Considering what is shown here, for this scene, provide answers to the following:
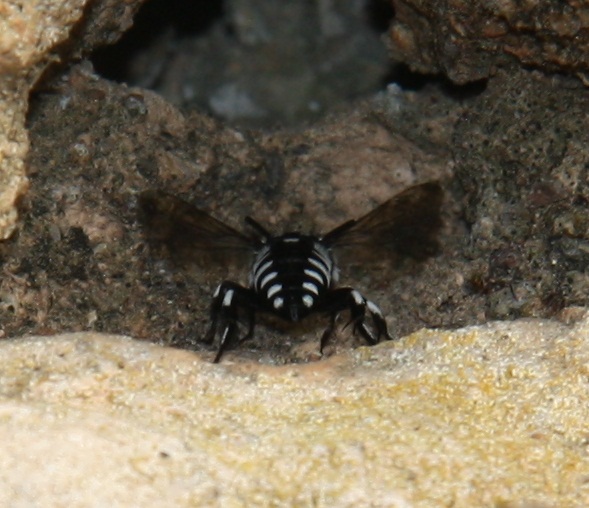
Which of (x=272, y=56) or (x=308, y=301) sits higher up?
(x=272, y=56)

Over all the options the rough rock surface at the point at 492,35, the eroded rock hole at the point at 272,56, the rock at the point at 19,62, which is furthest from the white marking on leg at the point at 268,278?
the eroded rock hole at the point at 272,56

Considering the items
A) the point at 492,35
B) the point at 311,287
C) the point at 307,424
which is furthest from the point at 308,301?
the point at 492,35

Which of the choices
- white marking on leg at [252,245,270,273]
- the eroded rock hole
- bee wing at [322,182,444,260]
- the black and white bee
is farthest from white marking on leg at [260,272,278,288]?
the eroded rock hole

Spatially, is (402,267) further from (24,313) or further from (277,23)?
(277,23)

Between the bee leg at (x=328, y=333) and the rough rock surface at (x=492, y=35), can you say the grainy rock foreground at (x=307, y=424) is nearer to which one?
the bee leg at (x=328, y=333)

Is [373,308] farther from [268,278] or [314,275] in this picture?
[268,278]

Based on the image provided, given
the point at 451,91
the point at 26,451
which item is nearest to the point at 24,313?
the point at 26,451
